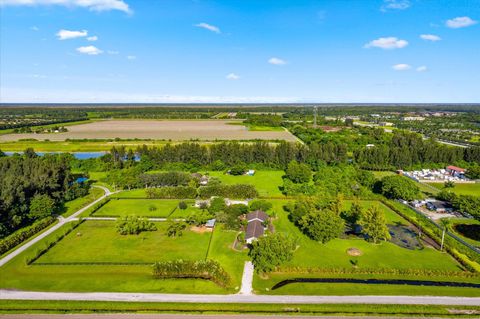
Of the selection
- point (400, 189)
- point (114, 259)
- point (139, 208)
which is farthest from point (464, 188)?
point (114, 259)

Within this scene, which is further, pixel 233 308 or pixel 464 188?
pixel 464 188

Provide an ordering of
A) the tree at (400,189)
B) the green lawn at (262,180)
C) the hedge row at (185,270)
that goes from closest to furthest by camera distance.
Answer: the hedge row at (185,270) < the tree at (400,189) < the green lawn at (262,180)

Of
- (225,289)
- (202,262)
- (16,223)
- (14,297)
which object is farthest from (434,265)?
(16,223)

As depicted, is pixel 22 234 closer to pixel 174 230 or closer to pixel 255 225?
pixel 174 230

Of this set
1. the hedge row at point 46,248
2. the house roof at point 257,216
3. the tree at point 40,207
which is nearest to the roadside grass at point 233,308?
the hedge row at point 46,248

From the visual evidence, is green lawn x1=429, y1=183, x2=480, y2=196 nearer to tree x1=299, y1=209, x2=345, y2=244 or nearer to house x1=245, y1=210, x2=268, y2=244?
tree x1=299, y1=209, x2=345, y2=244

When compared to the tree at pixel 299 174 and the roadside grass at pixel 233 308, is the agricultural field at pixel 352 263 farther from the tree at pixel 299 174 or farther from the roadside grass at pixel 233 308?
the tree at pixel 299 174
